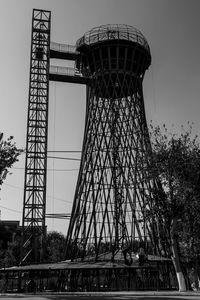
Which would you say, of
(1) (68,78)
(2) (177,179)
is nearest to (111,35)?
(1) (68,78)

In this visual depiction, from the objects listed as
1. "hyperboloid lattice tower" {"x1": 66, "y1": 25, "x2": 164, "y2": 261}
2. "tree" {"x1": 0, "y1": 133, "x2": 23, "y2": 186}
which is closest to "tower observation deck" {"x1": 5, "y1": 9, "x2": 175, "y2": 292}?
"hyperboloid lattice tower" {"x1": 66, "y1": 25, "x2": 164, "y2": 261}

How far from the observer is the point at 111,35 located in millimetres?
48156

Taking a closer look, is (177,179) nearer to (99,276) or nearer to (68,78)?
(99,276)

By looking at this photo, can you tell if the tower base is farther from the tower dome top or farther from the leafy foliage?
the tower dome top

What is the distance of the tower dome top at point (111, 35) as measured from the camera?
1900 inches

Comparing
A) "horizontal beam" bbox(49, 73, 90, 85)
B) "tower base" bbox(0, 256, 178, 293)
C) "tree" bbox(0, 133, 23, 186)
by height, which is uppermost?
"horizontal beam" bbox(49, 73, 90, 85)

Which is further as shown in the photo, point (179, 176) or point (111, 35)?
point (111, 35)

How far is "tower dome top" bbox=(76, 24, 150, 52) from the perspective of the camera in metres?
48.2

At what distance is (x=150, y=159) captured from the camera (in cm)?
3278

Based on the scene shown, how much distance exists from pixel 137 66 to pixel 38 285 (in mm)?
25954

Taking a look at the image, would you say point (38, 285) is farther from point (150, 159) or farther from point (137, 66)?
point (137, 66)

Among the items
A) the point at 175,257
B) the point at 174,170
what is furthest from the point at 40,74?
the point at 175,257

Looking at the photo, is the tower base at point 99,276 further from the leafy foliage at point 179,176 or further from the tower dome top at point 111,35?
the tower dome top at point 111,35

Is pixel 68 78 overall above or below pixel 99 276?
above
